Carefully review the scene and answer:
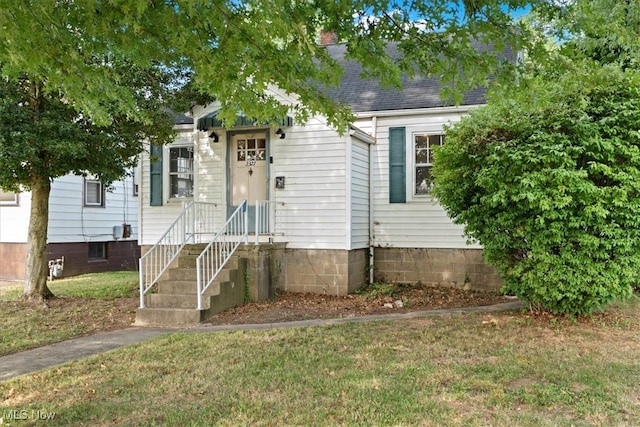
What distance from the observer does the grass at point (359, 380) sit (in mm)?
3754

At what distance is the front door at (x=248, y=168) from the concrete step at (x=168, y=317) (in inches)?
130

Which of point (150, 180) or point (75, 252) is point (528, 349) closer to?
point (150, 180)

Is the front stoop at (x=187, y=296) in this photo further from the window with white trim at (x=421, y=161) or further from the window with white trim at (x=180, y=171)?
the window with white trim at (x=421, y=161)

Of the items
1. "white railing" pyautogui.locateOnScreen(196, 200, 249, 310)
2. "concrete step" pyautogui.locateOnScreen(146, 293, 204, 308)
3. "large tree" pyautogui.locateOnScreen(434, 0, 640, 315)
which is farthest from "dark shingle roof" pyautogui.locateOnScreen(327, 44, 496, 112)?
"concrete step" pyautogui.locateOnScreen(146, 293, 204, 308)

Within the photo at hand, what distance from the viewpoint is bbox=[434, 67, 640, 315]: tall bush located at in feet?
19.7

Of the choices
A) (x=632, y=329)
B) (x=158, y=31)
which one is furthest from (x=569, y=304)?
(x=158, y=31)

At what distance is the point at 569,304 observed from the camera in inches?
262

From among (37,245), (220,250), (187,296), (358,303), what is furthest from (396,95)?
(37,245)

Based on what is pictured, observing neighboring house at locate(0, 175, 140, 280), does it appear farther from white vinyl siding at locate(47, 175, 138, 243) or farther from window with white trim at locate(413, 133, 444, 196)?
window with white trim at locate(413, 133, 444, 196)

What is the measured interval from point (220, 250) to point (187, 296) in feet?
4.40

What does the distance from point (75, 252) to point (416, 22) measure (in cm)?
1230

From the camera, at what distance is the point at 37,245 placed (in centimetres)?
905

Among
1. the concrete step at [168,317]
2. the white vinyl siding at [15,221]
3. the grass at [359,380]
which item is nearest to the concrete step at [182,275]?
the concrete step at [168,317]

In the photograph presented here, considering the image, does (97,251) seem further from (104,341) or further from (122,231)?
(104,341)
